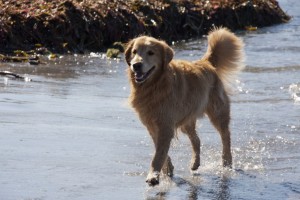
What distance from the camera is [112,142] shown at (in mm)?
7758

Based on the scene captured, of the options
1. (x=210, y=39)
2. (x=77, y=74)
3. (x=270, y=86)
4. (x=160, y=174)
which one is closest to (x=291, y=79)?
Answer: (x=270, y=86)

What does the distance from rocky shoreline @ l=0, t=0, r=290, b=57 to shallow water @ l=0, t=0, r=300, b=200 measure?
1.45m

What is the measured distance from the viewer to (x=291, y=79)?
1191 centimetres

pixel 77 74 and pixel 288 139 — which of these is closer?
pixel 288 139

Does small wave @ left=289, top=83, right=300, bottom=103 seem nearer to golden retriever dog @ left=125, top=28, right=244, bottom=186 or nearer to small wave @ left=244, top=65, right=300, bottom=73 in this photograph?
small wave @ left=244, top=65, right=300, bottom=73

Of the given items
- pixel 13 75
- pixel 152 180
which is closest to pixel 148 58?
pixel 152 180

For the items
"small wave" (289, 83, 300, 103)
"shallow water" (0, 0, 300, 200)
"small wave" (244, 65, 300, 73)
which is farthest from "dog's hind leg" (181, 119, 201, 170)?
"small wave" (244, 65, 300, 73)

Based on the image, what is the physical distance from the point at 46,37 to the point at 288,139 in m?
6.60

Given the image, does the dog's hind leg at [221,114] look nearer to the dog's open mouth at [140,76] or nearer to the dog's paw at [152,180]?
the dog's open mouth at [140,76]

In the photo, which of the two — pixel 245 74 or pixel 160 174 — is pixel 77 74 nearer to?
pixel 245 74

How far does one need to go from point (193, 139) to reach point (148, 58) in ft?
4.18

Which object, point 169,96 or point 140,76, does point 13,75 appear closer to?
point 169,96

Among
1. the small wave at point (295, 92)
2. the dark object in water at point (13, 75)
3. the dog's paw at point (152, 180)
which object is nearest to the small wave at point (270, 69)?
the small wave at point (295, 92)

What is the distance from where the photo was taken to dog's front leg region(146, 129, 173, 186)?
6.32 metres
